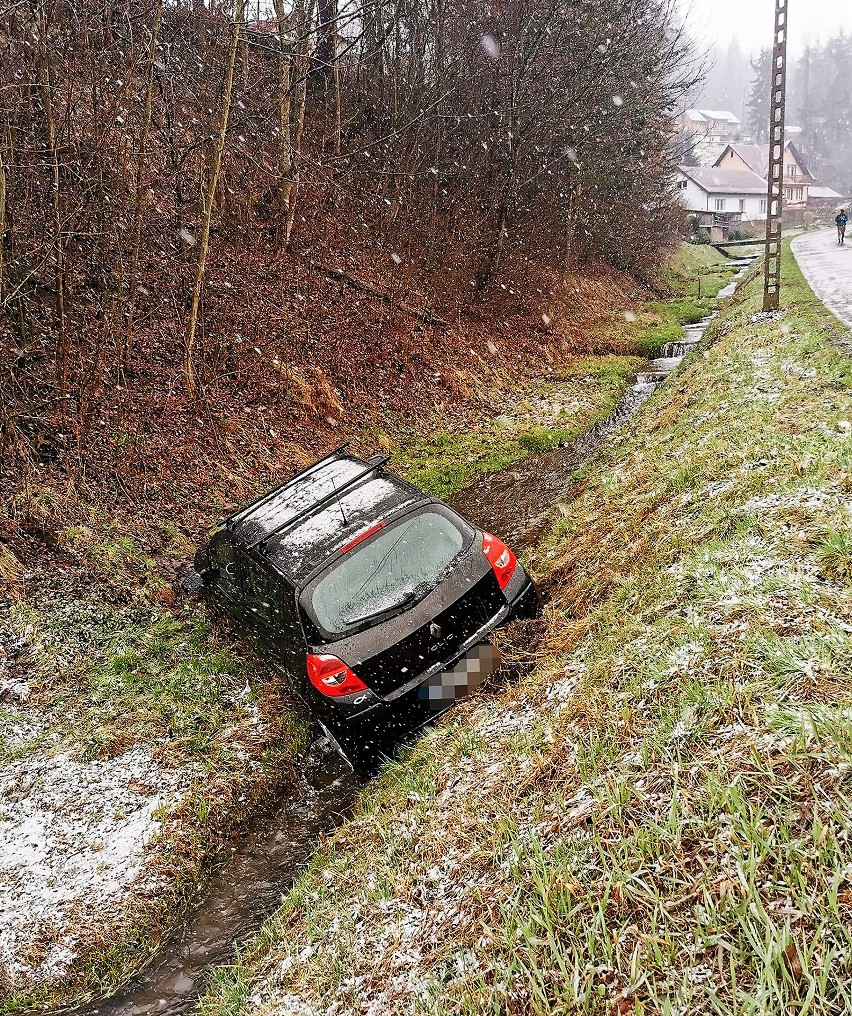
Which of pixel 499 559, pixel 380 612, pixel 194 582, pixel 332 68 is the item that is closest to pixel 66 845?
pixel 380 612

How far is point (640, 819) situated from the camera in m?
2.78

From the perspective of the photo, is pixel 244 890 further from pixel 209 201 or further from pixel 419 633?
pixel 209 201

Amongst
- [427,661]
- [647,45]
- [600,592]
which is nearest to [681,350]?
[647,45]

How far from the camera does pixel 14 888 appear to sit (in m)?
4.37

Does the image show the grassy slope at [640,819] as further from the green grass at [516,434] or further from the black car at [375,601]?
the green grass at [516,434]

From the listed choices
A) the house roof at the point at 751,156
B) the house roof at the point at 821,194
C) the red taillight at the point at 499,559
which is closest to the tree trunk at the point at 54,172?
the red taillight at the point at 499,559

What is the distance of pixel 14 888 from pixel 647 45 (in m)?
30.9

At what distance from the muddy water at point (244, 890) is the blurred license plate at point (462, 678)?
3.35ft

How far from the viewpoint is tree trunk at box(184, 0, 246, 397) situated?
9.48 m

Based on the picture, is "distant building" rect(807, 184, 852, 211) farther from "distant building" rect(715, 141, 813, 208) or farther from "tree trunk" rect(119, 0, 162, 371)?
"tree trunk" rect(119, 0, 162, 371)

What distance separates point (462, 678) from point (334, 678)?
3.09 ft

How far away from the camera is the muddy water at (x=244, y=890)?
3836 mm

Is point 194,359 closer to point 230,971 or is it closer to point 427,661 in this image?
point 427,661

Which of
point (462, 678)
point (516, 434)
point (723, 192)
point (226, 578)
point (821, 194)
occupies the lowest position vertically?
point (516, 434)
